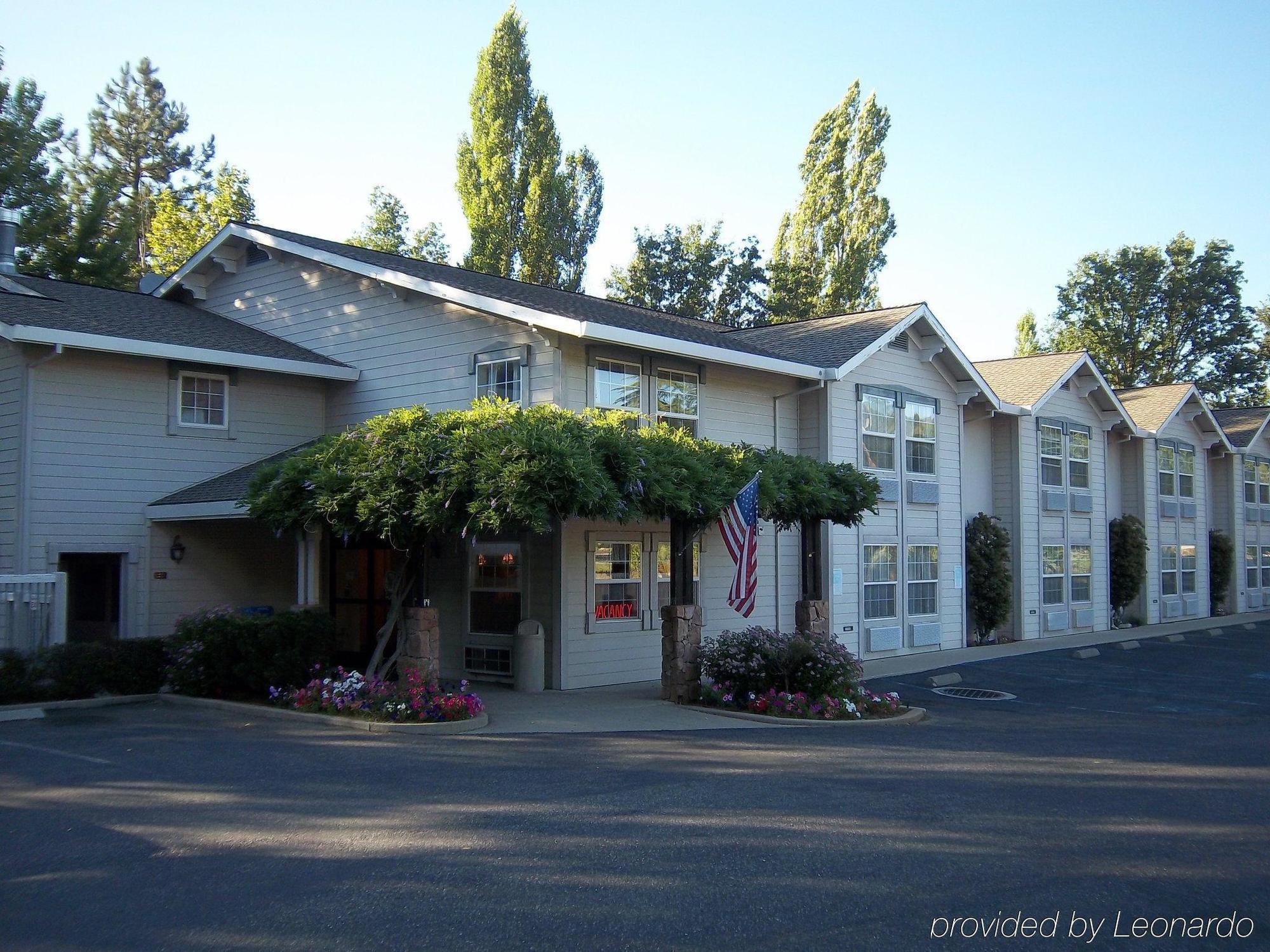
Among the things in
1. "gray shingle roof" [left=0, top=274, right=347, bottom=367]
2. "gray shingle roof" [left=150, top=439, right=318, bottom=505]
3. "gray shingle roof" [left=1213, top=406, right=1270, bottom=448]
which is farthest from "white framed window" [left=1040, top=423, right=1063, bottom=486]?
"gray shingle roof" [left=150, top=439, right=318, bottom=505]

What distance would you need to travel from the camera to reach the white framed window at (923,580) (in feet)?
71.1

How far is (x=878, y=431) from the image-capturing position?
20812 millimetres

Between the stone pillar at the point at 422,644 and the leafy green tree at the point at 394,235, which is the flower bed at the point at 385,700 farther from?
the leafy green tree at the point at 394,235

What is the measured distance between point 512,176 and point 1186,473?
23363mm

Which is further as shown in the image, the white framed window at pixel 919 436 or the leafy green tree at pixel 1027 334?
the leafy green tree at pixel 1027 334

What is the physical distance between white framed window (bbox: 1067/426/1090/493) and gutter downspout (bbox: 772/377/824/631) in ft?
33.4

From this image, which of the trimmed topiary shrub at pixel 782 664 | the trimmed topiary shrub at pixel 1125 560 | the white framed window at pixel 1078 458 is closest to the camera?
the trimmed topiary shrub at pixel 782 664

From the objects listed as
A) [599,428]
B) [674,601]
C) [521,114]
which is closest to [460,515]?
[599,428]

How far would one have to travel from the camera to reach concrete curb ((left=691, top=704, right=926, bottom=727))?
43.5ft

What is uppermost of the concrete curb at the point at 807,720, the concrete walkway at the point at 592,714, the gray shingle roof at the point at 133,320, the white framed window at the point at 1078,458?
the gray shingle roof at the point at 133,320

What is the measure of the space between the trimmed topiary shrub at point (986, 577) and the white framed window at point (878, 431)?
12.7ft

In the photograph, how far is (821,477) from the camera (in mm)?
15742

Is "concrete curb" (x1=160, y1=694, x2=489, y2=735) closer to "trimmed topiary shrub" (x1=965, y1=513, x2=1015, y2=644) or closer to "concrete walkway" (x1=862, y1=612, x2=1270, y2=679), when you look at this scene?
"concrete walkway" (x1=862, y1=612, x2=1270, y2=679)

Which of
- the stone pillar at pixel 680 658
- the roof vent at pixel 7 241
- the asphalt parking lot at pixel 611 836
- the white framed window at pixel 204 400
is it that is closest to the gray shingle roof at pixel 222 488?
the white framed window at pixel 204 400
